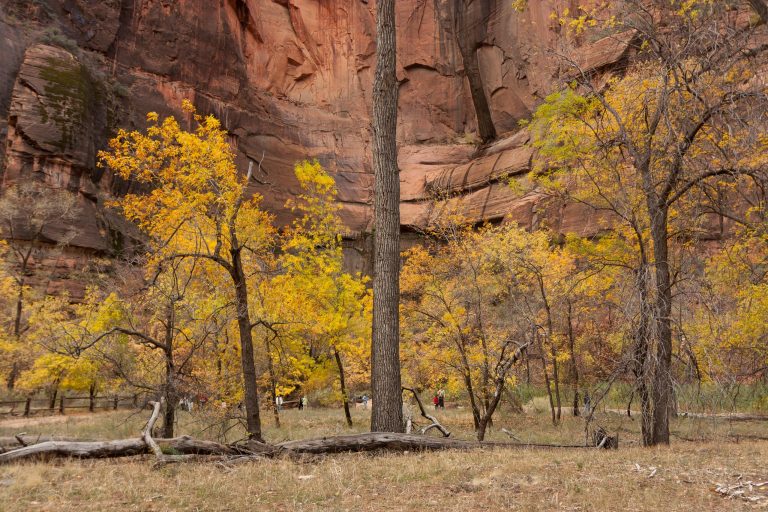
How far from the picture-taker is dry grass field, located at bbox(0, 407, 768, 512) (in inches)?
188

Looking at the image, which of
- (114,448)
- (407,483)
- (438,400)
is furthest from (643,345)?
(438,400)

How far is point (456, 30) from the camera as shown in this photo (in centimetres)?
5438

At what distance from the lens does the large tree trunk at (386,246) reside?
8.35 m

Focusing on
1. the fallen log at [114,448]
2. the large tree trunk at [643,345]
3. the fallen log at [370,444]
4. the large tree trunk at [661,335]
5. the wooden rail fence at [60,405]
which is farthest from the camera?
the wooden rail fence at [60,405]

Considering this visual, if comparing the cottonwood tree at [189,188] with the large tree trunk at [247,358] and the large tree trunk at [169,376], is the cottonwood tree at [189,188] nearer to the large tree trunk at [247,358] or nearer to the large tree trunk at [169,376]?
the large tree trunk at [247,358]

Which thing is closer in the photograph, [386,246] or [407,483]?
[407,483]

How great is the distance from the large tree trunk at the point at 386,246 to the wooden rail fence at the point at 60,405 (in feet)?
54.9

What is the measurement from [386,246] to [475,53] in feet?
159

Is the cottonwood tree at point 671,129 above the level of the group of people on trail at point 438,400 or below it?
above

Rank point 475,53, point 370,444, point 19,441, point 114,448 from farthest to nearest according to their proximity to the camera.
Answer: point 475,53 → point 370,444 → point 19,441 → point 114,448

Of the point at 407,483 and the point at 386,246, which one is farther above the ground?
the point at 386,246

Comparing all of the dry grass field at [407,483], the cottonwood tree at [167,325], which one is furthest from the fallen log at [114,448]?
the cottonwood tree at [167,325]

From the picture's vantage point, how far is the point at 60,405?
24188 mm

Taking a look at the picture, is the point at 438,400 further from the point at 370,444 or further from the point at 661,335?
the point at 370,444
